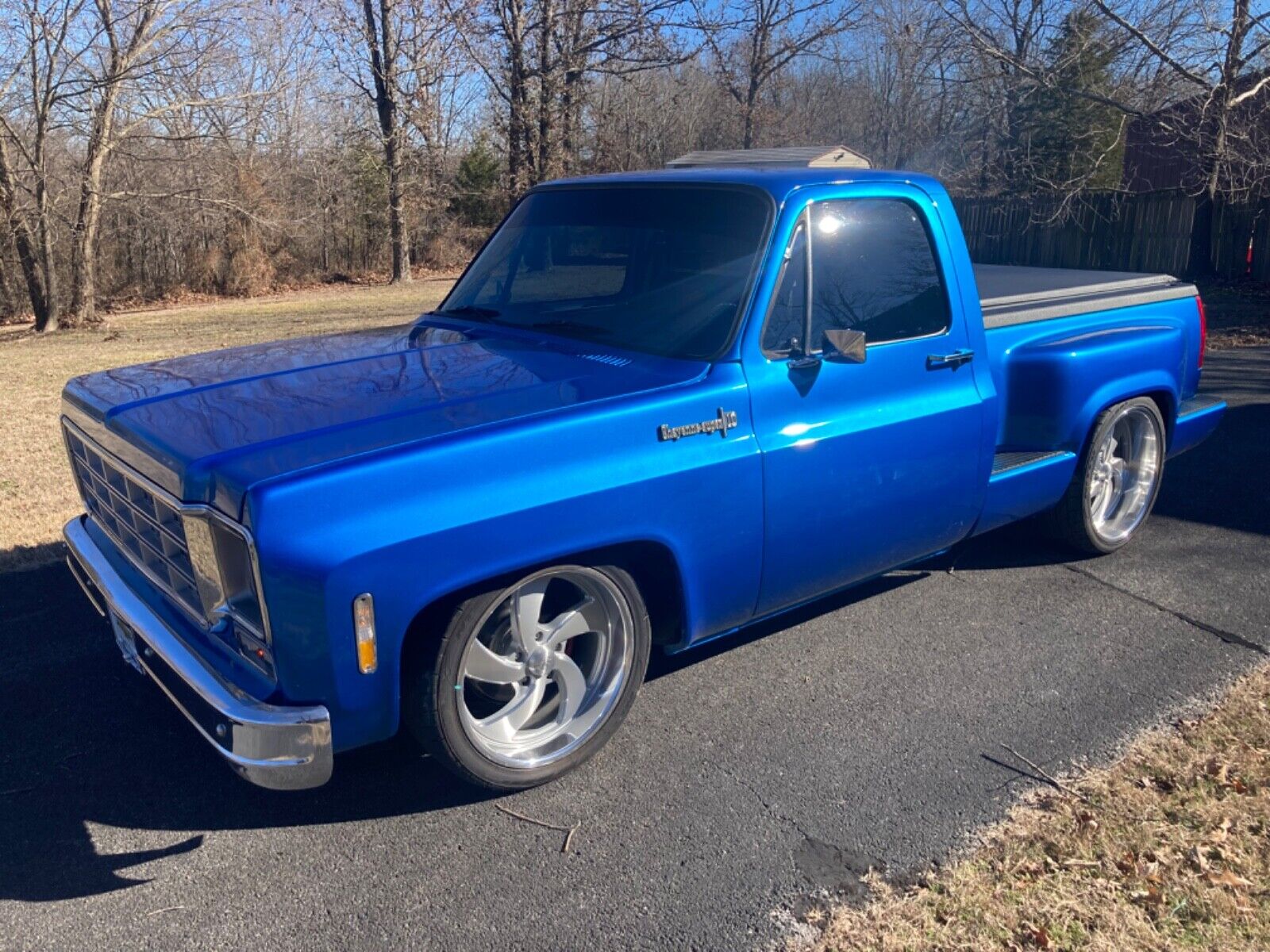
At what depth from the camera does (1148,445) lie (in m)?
5.37

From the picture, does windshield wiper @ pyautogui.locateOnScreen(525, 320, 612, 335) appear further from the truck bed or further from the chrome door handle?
the truck bed

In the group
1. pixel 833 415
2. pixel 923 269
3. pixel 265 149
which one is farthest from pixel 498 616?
pixel 265 149

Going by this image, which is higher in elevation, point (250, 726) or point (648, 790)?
point (250, 726)

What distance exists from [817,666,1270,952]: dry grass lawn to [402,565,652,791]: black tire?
1050 mm

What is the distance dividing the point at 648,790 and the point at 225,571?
57.1 inches

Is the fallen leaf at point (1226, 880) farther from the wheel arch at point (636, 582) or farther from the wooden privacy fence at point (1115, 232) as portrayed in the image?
the wooden privacy fence at point (1115, 232)

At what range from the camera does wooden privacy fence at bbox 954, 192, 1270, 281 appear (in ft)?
55.4

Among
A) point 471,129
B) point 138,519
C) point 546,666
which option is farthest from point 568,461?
point 471,129

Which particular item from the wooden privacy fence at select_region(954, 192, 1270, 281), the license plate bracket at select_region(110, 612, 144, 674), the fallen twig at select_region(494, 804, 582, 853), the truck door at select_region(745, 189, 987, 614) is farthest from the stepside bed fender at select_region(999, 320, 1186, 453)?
the wooden privacy fence at select_region(954, 192, 1270, 281)

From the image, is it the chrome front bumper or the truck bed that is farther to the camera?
Result: the truck bed

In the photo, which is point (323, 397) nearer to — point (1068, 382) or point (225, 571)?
point (225, 571)

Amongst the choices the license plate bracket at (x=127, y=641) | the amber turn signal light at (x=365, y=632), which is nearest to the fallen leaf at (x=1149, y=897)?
the amber turn signal light at (x=365, y=632)

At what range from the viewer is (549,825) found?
317cm

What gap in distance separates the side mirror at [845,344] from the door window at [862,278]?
1.9 inches
